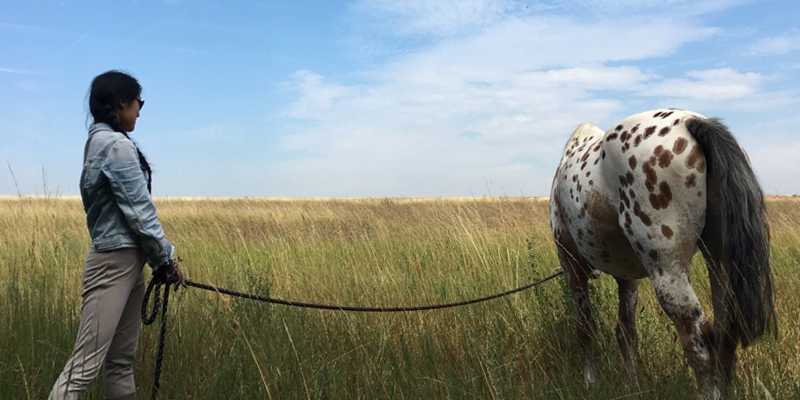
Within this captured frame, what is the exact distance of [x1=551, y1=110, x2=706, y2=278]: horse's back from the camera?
8.80 feet

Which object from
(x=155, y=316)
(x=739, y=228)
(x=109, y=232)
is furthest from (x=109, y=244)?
(x=739, y=228)

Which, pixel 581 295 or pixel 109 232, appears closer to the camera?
pixel 109 232

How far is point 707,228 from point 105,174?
10.3 feet

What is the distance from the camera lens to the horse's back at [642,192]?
8.80ft

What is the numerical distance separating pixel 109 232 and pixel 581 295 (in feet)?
9.76

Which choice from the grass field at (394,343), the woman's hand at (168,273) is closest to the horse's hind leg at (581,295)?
the grass field at (394,343)

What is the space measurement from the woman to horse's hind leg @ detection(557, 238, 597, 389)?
101 inches

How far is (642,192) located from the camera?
2.75 meters

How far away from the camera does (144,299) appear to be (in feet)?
9.41

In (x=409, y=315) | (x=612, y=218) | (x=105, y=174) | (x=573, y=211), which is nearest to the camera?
(x=105, y=174)

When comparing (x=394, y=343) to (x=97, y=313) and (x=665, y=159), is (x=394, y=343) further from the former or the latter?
(x=665, y=159)

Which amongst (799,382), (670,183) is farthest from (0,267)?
(799,382)

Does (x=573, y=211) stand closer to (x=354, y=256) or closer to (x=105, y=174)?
(x=105, y=174)

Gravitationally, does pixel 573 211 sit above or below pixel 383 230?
above
